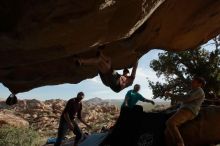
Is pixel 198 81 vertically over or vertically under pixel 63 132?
over

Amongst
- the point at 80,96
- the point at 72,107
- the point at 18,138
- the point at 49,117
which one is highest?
the point at 49,117

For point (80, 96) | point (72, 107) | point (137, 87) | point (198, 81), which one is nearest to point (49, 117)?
point (72, 107)

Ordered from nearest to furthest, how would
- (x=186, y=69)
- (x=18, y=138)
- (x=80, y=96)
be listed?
(x=80, y=96) → (x=18, y=138) → (x=186, y=69)

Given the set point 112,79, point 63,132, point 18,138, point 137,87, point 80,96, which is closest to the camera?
point 112,79

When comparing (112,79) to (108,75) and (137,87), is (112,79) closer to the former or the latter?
(108,75)

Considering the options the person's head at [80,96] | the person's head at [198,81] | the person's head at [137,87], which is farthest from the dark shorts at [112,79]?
the person's head at [137,87]

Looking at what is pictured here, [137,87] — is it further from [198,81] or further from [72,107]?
[198,81]

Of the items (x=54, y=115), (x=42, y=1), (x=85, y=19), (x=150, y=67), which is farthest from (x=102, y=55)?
(x=54, y=115)

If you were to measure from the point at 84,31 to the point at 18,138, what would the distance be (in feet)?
58.7

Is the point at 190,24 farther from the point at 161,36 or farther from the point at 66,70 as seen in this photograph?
the point at 66,70

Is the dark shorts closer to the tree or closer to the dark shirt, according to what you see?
the dark shirt

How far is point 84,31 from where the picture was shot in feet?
25.1

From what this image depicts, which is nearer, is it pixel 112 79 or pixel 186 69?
pixel 112 79

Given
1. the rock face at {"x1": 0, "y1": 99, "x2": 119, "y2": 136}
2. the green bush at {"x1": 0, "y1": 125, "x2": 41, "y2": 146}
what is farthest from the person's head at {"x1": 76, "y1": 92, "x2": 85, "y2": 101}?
the rock face at {"x1": 0, "y1": 99, "x2": 119, "y2": 136}
